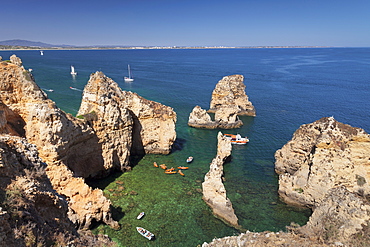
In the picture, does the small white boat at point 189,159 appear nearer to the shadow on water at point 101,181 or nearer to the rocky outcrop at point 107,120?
the rocky outcrop at point 107,120

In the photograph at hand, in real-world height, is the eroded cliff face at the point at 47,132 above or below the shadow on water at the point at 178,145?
above

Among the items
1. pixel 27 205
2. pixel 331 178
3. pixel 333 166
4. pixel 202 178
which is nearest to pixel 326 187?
pixel 331 178

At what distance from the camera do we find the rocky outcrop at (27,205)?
25.8ft

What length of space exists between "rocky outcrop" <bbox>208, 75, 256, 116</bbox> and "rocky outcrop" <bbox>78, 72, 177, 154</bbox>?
23.6 m

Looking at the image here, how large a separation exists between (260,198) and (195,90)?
60831 mm

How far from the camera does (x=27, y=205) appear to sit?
8875 mm

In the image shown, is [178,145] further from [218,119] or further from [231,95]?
[231,95]

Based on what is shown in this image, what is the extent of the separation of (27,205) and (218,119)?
146ft

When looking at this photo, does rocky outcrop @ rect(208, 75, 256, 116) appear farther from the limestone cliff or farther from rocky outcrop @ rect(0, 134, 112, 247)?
rocky outcrop @ rect(0, 134, 112, 247)

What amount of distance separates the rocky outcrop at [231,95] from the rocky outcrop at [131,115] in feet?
77.4

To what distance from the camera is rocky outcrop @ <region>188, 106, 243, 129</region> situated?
49.9 meters

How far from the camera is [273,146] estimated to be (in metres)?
41.1

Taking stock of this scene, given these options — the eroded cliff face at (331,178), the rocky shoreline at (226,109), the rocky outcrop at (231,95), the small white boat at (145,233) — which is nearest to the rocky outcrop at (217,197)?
the small white boat at (145,233)

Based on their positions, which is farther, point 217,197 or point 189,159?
point 189,159
